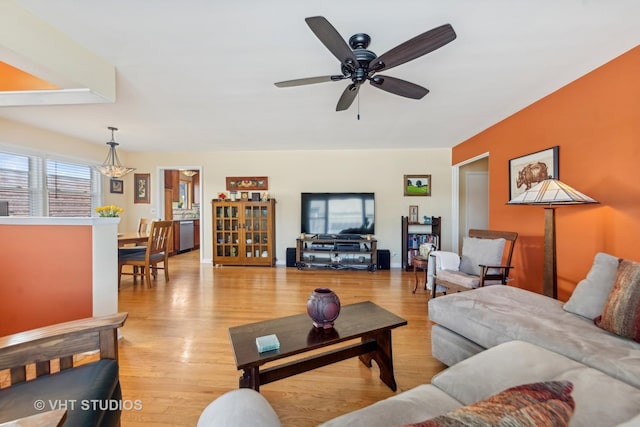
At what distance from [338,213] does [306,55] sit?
3332mm

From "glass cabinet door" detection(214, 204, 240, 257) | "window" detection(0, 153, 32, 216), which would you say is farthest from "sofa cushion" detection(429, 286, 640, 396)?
A: "window" detection(0, 153, 32, 216)

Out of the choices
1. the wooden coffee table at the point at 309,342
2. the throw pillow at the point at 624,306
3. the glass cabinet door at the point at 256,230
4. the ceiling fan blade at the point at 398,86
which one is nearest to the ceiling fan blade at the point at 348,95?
the ceiling fan blade at the point at 398,86

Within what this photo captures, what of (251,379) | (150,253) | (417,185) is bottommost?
(251,379)

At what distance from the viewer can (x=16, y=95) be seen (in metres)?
2.19

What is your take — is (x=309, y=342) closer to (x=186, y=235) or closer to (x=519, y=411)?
(x=519, y=411)

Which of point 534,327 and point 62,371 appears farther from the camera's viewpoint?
point 534,327

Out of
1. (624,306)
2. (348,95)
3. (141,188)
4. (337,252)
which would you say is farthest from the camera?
(141,188)

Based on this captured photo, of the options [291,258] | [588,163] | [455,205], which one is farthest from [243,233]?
[588,163]

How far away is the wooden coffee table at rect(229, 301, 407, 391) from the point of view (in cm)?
132

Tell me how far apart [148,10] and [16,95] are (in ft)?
5.51

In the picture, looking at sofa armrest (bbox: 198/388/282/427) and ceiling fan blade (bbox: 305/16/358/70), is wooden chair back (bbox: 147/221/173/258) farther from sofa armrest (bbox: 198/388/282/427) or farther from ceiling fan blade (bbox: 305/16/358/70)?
sofa armrest (bbox: 198/388/282/427)

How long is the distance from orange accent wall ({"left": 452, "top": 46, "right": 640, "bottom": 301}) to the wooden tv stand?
2.29m

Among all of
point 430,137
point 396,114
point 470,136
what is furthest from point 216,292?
point 470,136

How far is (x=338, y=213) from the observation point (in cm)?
507
